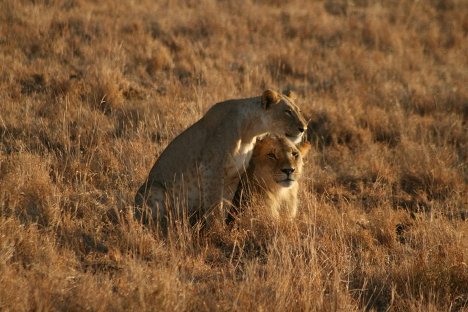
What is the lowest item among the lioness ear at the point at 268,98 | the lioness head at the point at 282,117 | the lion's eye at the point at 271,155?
the lion's eye at the point at 271,155

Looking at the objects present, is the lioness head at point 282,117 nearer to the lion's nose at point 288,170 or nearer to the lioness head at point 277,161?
the lioness head at point 277,161

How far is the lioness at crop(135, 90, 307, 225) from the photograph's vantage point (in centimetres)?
675

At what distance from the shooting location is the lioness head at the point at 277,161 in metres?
7.05

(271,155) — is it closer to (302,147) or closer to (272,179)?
(272,179)

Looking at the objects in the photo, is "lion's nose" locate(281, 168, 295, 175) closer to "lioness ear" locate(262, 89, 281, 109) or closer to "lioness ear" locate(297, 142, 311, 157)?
"lioness ear" locate(297, 142, 311, 157)

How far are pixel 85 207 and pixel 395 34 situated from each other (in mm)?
10088

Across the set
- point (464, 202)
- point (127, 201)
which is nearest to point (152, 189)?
point (127, 201)

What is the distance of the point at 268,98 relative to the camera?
6.96 meters

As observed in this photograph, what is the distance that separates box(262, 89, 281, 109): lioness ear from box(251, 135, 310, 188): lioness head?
0.37m

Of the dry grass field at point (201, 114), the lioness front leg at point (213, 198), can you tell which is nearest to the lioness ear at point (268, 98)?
the lioness front leg at point (213, 198)

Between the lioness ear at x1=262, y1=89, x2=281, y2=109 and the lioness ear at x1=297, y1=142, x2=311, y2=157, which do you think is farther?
the lioness ear at x1=297, y1=142, x2=311, y2=157

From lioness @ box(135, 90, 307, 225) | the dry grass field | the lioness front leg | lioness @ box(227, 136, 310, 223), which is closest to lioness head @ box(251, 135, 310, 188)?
lioness @ box(227, 136, 310, 223)

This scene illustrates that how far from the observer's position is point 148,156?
8305 millimetres

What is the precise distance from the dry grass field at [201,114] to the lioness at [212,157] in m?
0.31
